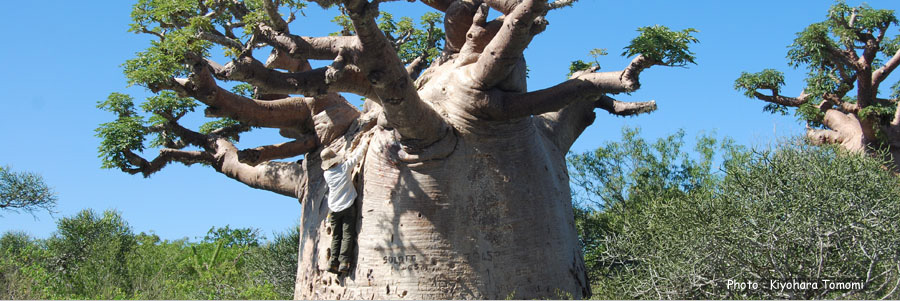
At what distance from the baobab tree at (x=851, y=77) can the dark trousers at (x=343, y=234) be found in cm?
798

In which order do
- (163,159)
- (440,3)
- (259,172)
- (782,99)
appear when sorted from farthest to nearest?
(782,99) < (259,172) < (163,159) < (440,3)

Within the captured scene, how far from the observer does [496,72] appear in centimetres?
591

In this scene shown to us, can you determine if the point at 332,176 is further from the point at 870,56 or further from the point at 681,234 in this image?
the point at 870,56

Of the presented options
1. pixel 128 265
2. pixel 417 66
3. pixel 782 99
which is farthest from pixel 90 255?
pixel 782 99

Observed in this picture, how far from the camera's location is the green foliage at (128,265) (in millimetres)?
10602

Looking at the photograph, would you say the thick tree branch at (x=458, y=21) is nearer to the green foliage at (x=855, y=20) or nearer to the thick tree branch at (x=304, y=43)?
the thick tree branch at (x=304, y=43)

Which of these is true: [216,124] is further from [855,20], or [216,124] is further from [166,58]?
[855,20]

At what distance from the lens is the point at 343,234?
21.6ft

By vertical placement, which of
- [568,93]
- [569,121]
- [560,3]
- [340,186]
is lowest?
[340,186]

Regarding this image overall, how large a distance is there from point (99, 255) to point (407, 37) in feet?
23.3

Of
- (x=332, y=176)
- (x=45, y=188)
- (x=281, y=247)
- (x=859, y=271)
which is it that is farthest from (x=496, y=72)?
(x=45, y=188)

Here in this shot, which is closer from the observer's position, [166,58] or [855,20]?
[166,58]

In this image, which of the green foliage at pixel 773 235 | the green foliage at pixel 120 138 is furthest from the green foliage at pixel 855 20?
the green foliage at pixel 120 138

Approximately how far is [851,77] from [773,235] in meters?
7.42
